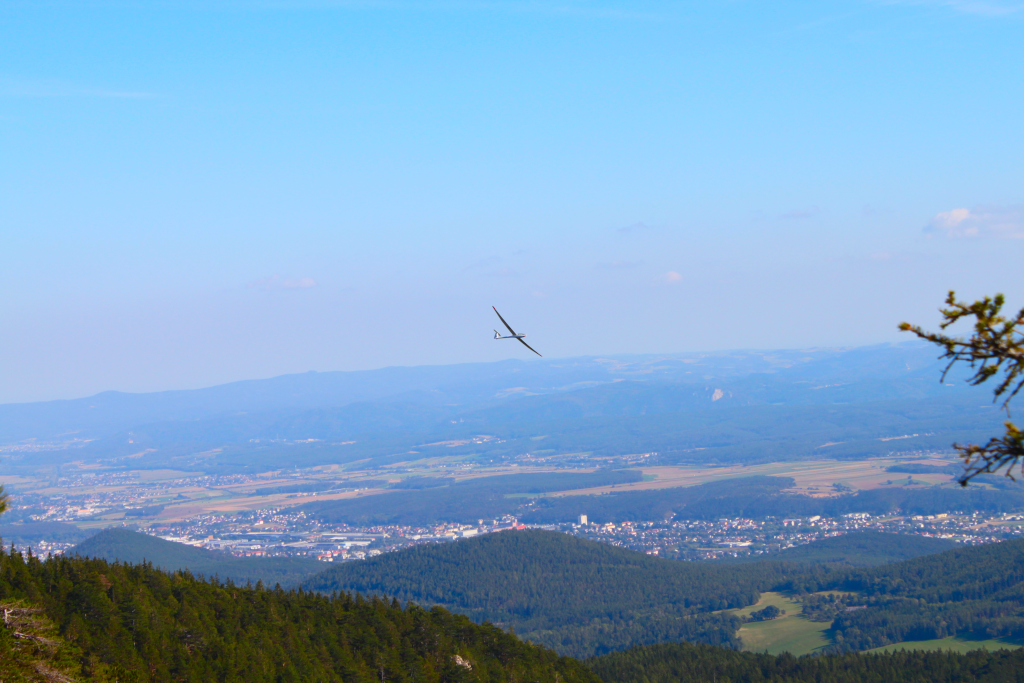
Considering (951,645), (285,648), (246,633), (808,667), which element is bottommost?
(951,645)

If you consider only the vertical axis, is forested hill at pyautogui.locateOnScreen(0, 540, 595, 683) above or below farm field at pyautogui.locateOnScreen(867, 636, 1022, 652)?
above

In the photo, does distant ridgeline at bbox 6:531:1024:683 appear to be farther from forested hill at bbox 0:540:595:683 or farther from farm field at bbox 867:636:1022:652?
farm field at bbox 867:636:1022:652

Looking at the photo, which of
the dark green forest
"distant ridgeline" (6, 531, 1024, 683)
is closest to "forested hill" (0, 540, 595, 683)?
"distant ridgeline" (6, 531, 1024, 683)

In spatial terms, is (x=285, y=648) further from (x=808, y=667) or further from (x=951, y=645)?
(x=951, y=645)

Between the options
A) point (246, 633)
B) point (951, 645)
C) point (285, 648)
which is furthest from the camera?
point (951, 645)

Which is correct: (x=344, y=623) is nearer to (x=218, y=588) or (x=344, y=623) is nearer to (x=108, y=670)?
(x=218, y=588)

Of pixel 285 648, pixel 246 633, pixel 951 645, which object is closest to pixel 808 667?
pixel 951 645

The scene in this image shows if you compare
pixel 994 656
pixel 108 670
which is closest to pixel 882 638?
pixel 994 656
